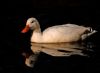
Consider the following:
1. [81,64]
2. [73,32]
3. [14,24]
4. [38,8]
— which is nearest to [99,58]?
[81,64]

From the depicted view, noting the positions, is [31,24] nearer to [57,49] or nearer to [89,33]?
[57,49]

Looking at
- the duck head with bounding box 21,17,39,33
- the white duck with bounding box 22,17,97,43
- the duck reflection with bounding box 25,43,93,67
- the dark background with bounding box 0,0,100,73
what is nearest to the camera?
the dark background with bounding box 0,0,100,73

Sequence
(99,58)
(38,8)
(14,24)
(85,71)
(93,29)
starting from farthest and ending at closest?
(38,8) → (14,24) → (93,29) → (99,58) → (85,71)

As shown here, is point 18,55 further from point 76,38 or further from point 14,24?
point 14,24

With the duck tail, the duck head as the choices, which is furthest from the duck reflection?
the duck head

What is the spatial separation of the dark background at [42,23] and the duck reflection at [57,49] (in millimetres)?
210

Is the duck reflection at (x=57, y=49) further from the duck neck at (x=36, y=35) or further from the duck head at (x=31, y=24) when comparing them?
the duck head at (x=31, y=24)

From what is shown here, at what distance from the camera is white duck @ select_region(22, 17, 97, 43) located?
15508 mm

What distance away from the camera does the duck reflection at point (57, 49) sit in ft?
46.9

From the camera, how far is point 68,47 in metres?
15.1

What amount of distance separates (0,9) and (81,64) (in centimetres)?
785

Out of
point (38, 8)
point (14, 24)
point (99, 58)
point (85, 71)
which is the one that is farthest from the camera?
point (38, 8)

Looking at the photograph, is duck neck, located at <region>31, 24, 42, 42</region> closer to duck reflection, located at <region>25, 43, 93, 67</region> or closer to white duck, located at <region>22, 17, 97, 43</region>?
white duck, located at <region>22, 17, 97, 43</region>

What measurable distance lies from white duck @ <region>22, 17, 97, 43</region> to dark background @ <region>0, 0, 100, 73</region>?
321 mm
